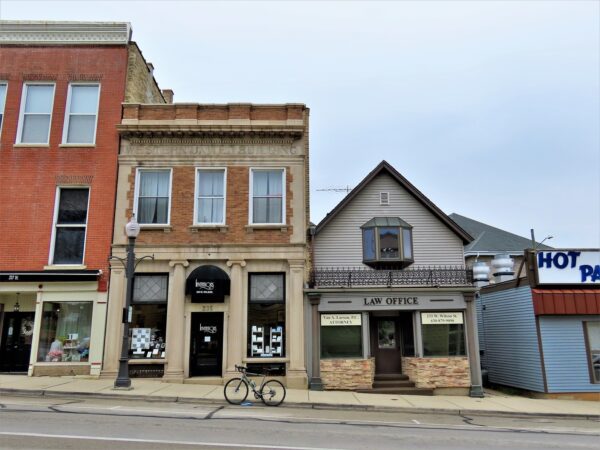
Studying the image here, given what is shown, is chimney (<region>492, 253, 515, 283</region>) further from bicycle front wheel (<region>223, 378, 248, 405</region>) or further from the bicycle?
bicycle front wheel (<region>223, 378, 248, 405</region>)

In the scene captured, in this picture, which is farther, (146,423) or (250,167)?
(250,167)

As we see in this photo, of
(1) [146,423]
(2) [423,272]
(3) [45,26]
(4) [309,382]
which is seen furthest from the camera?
(3) [45,26]

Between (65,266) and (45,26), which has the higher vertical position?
(45,26)

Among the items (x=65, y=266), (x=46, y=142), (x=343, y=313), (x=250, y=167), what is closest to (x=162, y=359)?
(x=65, y=266)

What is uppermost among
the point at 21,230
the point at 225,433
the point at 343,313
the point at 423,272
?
the point at 21,230

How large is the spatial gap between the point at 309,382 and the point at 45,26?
16014 mm

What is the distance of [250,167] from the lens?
16.9m

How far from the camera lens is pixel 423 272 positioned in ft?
53.7

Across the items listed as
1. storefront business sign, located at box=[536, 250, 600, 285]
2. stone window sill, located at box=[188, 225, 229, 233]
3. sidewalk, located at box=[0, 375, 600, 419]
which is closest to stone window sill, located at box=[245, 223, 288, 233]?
stone window sill, located at box=[188, 225, 229, 233]

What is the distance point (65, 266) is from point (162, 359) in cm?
456

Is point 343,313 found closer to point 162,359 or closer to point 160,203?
point 162,359

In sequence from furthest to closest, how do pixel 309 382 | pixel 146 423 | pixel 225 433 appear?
pixel 309 382
pixel 146 423
pixel 225 433

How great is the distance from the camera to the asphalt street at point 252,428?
7421 mm

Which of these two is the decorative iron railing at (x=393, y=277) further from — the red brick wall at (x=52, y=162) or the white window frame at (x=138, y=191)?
the red brick wall at (x=52, y=162)
